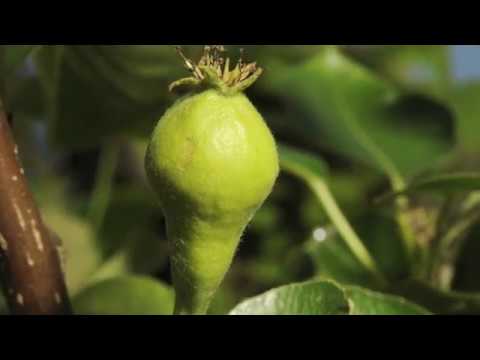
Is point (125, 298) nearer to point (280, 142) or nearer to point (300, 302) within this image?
point (300, 302)

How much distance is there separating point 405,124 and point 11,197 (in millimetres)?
785

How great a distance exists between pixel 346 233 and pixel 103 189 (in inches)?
20.4

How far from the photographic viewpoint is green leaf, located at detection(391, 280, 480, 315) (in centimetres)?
90

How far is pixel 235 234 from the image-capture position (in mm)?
656

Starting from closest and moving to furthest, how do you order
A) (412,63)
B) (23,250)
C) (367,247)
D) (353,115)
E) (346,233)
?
(23,250) → (346,233) → (367,247) → (353,115) → (412,63)

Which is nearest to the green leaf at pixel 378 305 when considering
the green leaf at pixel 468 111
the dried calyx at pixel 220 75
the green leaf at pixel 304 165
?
the dried calyx at pixel 220 75

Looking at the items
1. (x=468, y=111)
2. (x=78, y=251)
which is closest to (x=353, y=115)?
(x=468, y=111)

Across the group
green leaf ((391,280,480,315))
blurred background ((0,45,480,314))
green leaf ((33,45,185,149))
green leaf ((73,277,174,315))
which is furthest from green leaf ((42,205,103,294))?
green leaf ((391,280,480,315))

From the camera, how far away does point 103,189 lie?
4.86ft

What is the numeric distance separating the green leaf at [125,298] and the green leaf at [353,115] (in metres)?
0.46

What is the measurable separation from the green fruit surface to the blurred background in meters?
0.32

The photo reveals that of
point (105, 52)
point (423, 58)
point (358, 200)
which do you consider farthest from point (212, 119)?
point (423, 58)

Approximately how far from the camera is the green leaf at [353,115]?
4.28 ft

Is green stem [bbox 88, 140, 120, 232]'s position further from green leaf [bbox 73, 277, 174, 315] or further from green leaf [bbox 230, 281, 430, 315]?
green leaf [bbox 230, 281, 430, 315]
